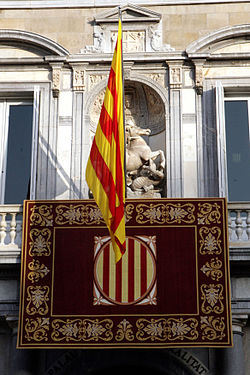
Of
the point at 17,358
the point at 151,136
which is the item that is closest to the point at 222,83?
the point at 151,136

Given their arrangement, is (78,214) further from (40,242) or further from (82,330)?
(82,330)

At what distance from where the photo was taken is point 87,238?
14.6 metres

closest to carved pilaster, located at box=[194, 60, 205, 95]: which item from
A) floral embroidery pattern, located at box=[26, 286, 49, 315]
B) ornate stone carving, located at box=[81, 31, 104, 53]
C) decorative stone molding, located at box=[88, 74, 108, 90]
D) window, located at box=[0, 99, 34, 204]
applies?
decorative stone molding, located at box=[88, 74, 108, 90]

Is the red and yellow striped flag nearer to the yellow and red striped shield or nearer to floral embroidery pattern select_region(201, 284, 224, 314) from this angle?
the yellow and red striped shield

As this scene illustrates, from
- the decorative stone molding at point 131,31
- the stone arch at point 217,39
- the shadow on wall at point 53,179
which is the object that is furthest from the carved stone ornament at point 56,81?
the stone arch at point 217,39

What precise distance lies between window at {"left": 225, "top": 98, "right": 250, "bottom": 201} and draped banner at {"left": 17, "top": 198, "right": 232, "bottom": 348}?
1361mm

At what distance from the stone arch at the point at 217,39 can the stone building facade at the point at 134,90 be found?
20mm

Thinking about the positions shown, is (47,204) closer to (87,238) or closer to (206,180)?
(87,238)

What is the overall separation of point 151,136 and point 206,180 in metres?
1.63

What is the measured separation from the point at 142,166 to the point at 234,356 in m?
4.03

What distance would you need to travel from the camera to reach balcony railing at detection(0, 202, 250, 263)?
14555mm

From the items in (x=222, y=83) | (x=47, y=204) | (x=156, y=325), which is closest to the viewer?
(x=156, y=325)

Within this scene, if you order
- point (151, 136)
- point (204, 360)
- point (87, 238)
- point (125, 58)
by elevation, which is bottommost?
point (204, 360)

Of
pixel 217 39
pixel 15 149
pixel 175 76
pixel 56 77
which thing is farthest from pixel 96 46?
pixel 15 149
